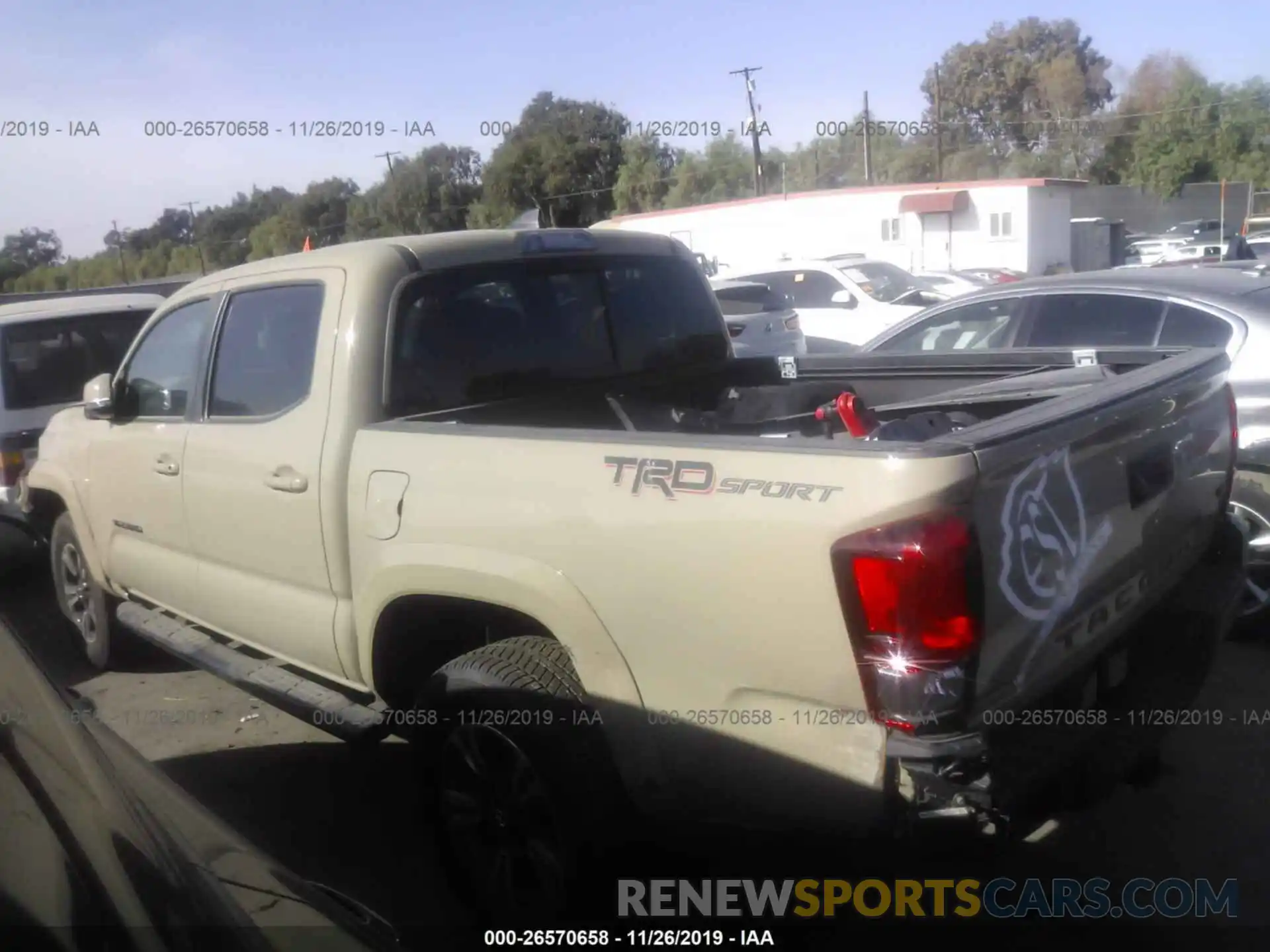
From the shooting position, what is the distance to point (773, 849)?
334 centimetres

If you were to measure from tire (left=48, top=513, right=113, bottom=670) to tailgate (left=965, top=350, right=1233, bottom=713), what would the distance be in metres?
4.42

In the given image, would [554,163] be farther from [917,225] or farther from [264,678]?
[264,678]

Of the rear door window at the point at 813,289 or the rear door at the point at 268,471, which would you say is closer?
the rear door at the point at 268,471

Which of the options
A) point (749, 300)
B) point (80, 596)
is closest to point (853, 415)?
point (80, 596)

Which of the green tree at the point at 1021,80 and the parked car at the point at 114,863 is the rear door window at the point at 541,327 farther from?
the green tree at the point at 1021,80

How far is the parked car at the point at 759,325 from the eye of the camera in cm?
1208

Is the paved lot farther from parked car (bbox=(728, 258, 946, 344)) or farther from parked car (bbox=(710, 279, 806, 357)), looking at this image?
parked car (bbox=(728, 258, 946, 344))

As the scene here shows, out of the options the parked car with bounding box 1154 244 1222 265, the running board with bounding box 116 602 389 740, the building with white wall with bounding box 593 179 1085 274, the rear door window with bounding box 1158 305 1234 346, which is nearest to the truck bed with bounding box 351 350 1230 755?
the running board with bounding box 116 602 389 740

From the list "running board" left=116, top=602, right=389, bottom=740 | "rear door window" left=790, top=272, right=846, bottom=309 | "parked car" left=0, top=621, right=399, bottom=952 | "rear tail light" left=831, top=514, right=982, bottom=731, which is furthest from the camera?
"rear door window" left=790, top=272, right=846, bottom=309

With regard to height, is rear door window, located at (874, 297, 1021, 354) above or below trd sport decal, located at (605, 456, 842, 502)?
below

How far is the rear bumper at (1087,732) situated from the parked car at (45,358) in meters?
5.98

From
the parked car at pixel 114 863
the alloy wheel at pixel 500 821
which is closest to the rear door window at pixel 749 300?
the alloy wheel at pixel 500 821

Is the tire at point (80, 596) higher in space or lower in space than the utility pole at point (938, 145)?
lower

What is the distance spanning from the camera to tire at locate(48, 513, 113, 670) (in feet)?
18.2
